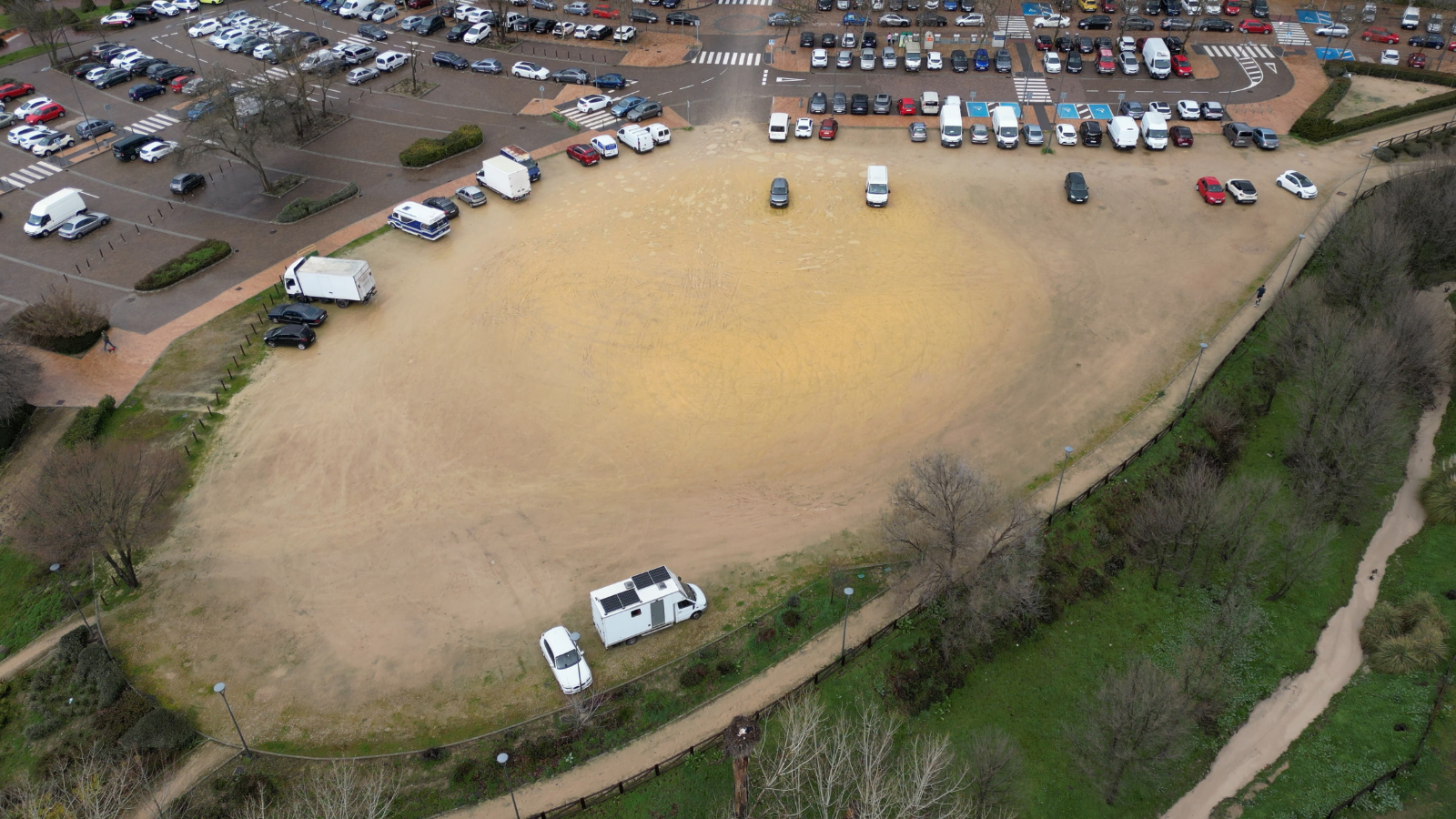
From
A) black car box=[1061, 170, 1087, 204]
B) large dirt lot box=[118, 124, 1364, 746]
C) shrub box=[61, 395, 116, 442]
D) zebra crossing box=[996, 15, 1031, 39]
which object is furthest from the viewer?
zebra crossing box=[996, 15, 1031, 39]

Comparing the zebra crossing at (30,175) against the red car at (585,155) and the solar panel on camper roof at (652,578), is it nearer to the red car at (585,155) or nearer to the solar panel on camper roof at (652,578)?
the red car at (585,155)

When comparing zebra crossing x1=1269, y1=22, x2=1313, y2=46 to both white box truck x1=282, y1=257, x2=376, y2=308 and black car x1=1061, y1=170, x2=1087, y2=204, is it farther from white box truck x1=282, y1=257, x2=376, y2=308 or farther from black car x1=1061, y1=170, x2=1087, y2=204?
white box truck x1=282, y1=257, x2=376, y2=308

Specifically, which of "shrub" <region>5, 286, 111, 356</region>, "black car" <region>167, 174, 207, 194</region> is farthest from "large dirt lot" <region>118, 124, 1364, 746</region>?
"black car" <region>167, 174, 207, 194</region>

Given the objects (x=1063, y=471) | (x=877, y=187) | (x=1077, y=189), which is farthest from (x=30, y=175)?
(x=1077, y=189)

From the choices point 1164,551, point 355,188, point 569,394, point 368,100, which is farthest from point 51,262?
point 1164,551

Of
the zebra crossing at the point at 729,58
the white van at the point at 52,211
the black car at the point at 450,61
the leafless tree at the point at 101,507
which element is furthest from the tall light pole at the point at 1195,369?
the white van at the point at 52,211

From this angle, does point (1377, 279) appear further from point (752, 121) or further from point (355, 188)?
point (355, 188)
